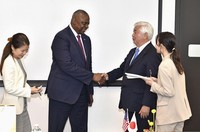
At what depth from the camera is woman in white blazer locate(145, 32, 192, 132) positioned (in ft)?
9.09

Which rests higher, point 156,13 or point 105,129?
point 156,13

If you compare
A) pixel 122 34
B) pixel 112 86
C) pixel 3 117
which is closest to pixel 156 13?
pixel 122 34

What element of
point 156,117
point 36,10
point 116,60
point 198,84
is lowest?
point 156,117

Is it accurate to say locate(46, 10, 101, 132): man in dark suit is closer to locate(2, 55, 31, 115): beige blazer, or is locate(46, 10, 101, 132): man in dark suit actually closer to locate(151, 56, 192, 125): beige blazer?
locate(2, 55, 31, 115): beige blazer

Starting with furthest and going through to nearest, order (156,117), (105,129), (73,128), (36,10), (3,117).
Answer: (105,129) < (36,10) < (73,128) < (156,117) < (3,117)

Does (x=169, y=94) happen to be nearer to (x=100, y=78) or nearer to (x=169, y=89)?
(x=169, y=89)

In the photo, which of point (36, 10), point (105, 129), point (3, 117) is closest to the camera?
point (3, 117)

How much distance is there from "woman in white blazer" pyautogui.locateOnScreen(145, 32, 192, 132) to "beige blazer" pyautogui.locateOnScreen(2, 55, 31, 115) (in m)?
1.09

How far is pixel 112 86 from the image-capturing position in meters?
3.83

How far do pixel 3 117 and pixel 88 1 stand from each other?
216 centimetres

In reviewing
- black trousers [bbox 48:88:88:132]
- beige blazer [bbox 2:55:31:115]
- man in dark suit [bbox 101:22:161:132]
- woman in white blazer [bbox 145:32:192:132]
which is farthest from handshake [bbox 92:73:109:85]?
beige blazer [bbox 2:55:31:115]

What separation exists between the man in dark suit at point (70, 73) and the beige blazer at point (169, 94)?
73cm

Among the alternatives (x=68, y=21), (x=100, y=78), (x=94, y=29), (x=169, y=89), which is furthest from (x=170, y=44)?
(x=68, y=21)

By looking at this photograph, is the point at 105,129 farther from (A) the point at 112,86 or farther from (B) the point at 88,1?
(B) the point at 88,1
